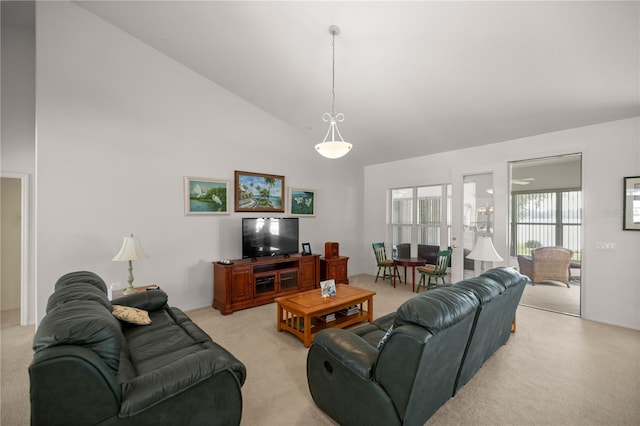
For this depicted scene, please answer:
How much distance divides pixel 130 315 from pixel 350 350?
6.41 feet

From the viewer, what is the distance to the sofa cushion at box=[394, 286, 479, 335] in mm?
1523

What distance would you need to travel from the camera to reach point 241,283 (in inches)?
170

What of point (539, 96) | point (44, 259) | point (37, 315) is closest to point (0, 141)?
point (44, 259)

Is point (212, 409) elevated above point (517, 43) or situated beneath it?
situated beneath

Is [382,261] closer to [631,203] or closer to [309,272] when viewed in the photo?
[309,272]

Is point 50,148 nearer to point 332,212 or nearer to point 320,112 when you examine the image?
point 320,112

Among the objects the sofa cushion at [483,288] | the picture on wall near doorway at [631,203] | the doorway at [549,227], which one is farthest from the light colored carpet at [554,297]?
the sofa cushion at [483,288]

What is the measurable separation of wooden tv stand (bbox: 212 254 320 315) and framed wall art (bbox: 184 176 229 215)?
2.90 feet

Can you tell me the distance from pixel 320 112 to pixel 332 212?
228 cm

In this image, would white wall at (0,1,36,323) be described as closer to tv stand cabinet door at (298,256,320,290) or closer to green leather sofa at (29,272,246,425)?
green leather sofa at (29,272,246,425)

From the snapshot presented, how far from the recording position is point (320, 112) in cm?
483

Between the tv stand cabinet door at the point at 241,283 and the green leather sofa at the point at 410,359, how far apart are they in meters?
2.43

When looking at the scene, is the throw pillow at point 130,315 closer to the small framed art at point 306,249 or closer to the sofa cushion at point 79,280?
the sofa cushion at point 79,280

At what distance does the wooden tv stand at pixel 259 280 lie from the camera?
13.8ft
